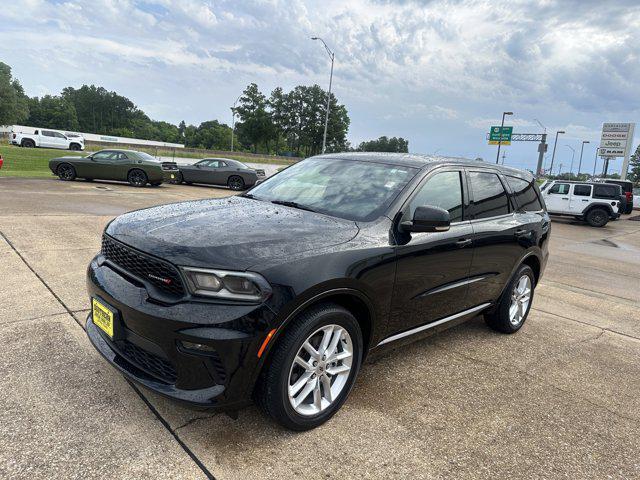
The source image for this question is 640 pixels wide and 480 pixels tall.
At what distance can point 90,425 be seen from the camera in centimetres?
252

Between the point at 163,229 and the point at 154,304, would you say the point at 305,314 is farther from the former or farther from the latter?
the point at 163,229

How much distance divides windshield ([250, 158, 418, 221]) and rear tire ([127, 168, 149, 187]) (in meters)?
15.3

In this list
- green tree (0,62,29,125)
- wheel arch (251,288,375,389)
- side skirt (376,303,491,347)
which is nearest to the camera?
wheel arch (251,288,375,389)

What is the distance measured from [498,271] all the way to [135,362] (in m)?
3.12

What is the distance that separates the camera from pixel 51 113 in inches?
4267

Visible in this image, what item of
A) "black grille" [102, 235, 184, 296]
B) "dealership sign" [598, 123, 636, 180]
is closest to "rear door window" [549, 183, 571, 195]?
"black grille" [102, 235, 184, 296]

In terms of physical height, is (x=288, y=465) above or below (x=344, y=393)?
below

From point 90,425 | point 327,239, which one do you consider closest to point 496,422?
point 327,239

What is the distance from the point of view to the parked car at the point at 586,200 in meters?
18.4

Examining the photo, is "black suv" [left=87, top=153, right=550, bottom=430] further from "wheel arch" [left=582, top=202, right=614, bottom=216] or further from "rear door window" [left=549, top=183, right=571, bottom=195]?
"rear door window" [left=549, top=183, right=571, bottom=195]

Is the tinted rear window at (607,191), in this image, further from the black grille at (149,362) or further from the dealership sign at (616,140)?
the dealership sign at (616,140)

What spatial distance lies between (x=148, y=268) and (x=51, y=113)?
12744 centimetres

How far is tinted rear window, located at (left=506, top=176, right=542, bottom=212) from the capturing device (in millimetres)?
4544

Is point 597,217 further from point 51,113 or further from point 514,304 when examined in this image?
point 51,113
